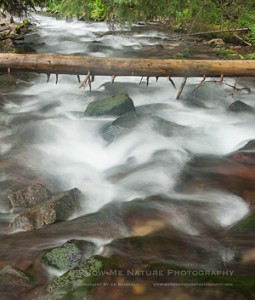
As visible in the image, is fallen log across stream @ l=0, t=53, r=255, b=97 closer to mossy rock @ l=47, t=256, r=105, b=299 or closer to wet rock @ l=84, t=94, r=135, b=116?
wet rock @ l=84, t=94, r=135, b=116

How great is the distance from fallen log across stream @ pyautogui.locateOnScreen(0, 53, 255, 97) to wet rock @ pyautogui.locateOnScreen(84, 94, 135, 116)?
4.90ft

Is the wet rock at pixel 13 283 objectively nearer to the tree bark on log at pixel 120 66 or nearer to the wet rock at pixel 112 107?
the tree bark on log at pixel 120 66

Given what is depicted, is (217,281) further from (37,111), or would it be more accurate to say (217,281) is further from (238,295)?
(37,111)

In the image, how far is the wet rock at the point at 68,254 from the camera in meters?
3.88

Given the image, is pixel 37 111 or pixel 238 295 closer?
pixel 238 295

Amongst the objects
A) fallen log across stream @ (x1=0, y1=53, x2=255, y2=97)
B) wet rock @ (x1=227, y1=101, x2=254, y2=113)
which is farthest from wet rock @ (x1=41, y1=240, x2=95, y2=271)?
wet rock @ (x1=227, y1=101, x2=254, y2=113)

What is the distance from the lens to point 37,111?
31.7 ft

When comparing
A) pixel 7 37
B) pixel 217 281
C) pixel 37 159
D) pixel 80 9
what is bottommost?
pixel 37 159

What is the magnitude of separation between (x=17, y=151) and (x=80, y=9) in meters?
4.63

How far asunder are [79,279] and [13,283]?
0.66 meters

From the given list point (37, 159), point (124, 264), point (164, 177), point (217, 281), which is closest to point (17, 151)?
point (37, 159)

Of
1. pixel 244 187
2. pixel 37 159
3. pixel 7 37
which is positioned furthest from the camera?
pixel 7 37

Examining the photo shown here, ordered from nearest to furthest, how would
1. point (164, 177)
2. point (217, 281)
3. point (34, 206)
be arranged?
point (217, 281)
point (34, 206)
point (164, 177)

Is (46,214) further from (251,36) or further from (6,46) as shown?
(251,36)
